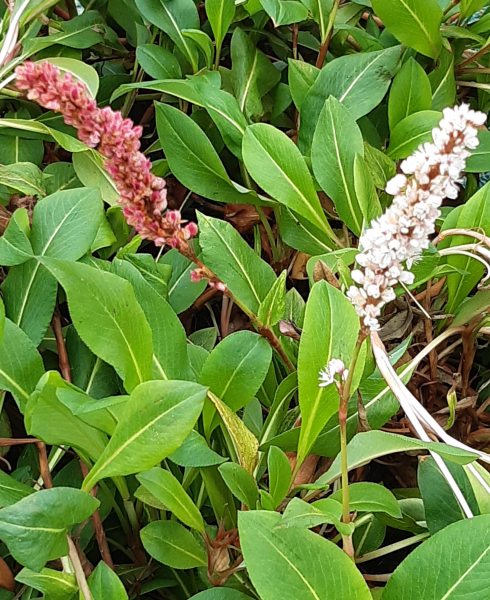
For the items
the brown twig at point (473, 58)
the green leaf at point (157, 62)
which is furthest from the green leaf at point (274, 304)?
the brown twig at point (473, 58)

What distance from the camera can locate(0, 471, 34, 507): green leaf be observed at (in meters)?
0.43

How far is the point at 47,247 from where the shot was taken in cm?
52

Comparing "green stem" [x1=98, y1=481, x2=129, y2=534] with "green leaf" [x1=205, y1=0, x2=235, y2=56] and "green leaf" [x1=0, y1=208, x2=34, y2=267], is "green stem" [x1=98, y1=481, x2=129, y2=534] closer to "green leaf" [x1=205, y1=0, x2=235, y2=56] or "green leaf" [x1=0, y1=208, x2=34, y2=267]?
"green leaf" [x1=0, y1=208, x2=34, y2=267]

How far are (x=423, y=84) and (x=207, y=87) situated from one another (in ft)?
0.78

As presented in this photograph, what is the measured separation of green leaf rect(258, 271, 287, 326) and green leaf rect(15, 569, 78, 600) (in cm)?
24

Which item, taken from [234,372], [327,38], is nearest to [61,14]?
[327,38]

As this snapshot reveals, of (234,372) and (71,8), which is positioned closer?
(234,372)

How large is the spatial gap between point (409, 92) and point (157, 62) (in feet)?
0.93

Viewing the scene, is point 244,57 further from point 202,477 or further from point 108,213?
point 202,477

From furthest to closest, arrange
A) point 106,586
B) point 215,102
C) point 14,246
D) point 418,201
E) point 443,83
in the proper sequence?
1. point 443,83
2. point 215,102
3. point 14,246
4. point 106,586
5. point 418,201

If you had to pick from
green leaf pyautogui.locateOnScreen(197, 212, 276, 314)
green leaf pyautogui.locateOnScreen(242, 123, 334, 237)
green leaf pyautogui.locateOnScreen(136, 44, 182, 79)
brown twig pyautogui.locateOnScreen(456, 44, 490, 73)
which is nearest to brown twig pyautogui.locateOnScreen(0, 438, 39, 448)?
green leaf pyautogui.locateOnScreen(197, 212, 276, 314)

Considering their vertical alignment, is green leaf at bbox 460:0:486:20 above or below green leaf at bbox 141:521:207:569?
above

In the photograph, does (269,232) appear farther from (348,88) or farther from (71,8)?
(71,8)

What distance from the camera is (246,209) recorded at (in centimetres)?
70
